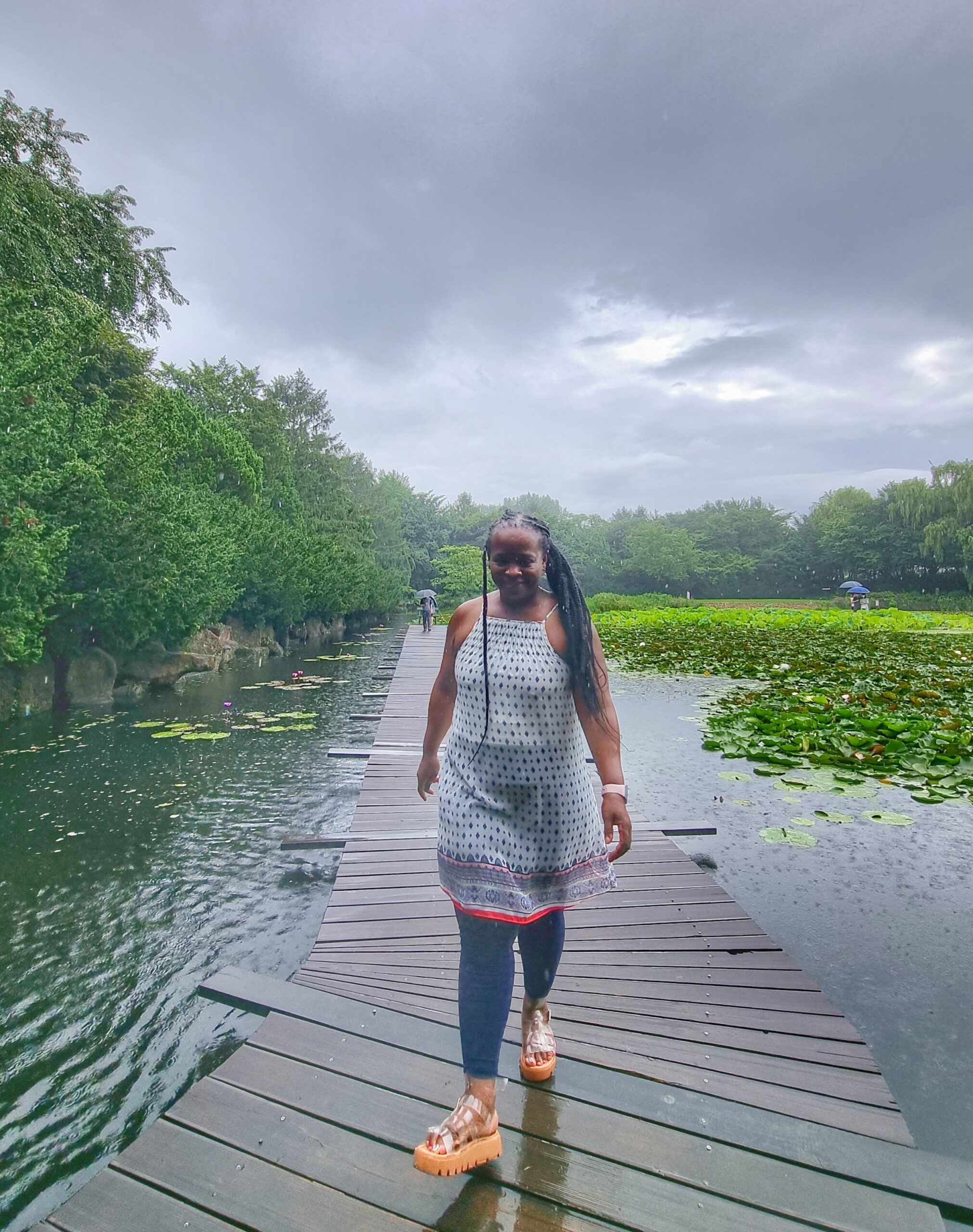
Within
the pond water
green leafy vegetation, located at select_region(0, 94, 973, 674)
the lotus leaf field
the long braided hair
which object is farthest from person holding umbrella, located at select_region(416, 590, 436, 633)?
the long braided hair

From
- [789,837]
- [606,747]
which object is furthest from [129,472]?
[606,747]

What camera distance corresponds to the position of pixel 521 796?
62.2 inches

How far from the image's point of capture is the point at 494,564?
65.9 inches

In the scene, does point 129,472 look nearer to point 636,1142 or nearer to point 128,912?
point 128,912

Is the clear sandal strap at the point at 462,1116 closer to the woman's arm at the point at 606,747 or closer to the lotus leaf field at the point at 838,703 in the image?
the woman's arm at the point at 606,747

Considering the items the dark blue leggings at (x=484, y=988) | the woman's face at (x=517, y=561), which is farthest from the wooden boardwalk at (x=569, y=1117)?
the woman's face at (x=517, y=561)

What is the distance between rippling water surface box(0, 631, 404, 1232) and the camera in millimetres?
2488

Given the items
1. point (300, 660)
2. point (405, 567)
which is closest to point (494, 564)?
→ point (300, 660)

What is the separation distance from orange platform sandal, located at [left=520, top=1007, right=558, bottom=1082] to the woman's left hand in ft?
1.90

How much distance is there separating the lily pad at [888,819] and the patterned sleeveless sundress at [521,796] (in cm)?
399

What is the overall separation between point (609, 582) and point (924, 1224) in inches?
1938

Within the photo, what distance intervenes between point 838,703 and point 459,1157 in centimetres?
753

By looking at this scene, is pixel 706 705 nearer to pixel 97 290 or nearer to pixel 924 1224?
pixel 924 1224

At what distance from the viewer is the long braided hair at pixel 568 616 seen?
1.61 metres
